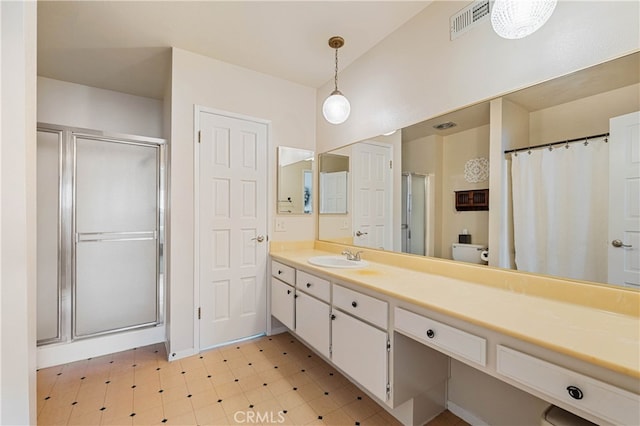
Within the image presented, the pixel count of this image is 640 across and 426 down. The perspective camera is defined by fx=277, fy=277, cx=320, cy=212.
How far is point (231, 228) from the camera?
102 inches

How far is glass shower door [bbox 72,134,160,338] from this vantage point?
96.4 inches

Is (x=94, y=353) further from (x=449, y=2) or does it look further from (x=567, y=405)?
(x=449, y=2)

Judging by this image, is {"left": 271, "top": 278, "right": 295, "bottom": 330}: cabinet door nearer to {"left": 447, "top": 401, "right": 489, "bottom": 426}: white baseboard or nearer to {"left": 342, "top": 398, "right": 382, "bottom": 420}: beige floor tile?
{"left": 342, "top": 398, "right": 382, "bottom": 420}: beige floor tile

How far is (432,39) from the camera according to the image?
1838 mm

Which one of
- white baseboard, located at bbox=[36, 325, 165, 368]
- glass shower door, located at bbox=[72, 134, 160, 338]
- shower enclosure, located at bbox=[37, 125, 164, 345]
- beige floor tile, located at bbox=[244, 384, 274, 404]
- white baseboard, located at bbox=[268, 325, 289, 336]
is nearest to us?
beige floor tile, located at bbox=[244, 384, 274, 404]

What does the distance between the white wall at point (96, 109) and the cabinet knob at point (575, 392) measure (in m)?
3.75

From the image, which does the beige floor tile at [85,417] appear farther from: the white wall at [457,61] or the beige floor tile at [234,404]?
the white wall at [457,61]

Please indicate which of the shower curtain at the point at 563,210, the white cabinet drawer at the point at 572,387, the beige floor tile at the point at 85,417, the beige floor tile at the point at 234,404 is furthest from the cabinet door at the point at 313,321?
the beige floor tile at the point at 85,417

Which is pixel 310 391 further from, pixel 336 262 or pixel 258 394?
pixel 336 262

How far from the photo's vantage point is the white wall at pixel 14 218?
88 centimetres

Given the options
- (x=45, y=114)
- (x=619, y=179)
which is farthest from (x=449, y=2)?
(x=45, y=114)

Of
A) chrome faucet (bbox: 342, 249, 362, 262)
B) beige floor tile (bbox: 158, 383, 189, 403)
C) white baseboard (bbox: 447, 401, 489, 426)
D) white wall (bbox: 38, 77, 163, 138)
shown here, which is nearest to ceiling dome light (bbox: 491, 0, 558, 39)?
chrome faucet (bbox: 342, 249, 362, 262)

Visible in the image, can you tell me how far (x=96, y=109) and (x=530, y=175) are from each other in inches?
155

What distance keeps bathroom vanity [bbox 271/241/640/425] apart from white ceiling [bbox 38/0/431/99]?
175cm
